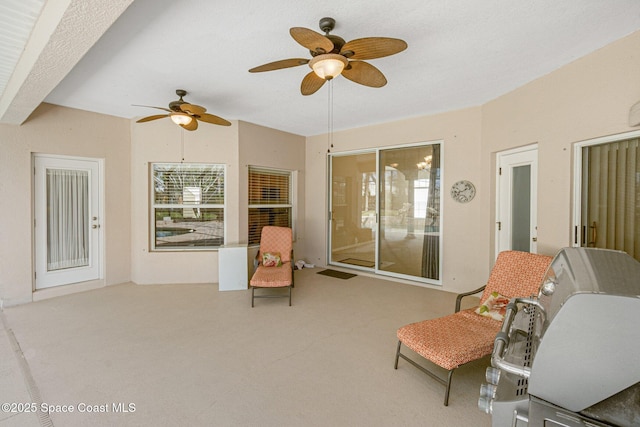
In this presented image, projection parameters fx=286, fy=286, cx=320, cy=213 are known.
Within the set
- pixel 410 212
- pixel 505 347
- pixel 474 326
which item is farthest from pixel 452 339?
pixel 410 212

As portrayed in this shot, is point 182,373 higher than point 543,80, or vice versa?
point 543,80

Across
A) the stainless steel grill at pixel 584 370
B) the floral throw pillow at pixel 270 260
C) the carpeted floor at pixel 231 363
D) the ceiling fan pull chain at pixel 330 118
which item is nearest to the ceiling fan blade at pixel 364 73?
the ceiling fan pull chain at pixel 330 118

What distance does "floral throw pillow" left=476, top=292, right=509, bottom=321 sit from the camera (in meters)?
2.47

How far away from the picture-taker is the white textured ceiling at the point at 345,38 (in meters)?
2.04

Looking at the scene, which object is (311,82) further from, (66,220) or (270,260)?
(66,220)

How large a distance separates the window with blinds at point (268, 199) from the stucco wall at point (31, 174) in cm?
203

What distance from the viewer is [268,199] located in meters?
5.54

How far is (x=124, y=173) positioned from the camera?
4.64 m

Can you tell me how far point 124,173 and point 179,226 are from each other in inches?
47.1

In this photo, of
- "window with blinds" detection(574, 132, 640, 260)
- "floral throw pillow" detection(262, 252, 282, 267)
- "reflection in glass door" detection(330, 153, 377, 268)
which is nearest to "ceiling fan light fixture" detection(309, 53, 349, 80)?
"window with blinds" detection(574, 132, 640, 260)

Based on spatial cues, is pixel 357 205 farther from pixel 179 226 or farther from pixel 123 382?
pixel 123 382

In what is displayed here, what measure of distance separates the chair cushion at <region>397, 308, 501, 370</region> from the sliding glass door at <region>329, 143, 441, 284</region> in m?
2.22

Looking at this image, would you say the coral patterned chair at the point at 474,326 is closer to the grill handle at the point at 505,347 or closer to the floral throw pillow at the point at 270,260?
the grill handle at the point at 505,347

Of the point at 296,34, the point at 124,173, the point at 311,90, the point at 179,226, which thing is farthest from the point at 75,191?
the point at 296,34
